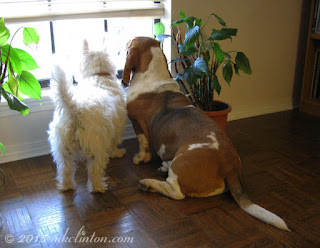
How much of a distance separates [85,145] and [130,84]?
0.74 metres

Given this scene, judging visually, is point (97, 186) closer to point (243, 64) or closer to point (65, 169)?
point (65, 169)

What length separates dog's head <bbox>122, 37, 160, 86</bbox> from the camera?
2.57m

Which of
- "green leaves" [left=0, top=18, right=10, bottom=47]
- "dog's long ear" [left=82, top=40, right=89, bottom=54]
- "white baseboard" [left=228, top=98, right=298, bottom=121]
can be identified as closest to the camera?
"green leaves" [left=0, top=18, right=10, bottom=47]

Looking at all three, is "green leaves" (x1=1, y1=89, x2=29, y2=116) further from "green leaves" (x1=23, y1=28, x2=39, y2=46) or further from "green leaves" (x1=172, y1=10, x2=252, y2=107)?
"green leaves" (x1=172, y1=10, x2=252, y2=107)

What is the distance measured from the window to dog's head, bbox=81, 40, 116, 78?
0.07m

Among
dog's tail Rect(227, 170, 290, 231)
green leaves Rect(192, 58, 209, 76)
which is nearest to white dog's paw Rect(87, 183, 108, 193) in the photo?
dog's tail Rect(227, 170, 290, 231)

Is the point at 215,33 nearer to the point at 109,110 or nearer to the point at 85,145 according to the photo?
the point at 109,110

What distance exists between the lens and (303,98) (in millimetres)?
3717

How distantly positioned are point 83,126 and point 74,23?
1218mm

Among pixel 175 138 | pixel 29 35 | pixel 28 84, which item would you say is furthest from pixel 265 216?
pixel 29 35

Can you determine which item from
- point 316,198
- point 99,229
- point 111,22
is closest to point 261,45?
point 111,22

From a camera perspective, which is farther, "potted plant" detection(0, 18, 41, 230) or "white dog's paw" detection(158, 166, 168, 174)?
"white dog's paw" detection(158, 166, 168, 174)

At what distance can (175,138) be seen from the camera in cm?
237

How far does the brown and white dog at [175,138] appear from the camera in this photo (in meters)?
2.15
